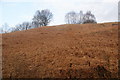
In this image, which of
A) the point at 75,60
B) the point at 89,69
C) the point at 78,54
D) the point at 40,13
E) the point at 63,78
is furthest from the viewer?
the point at 40,13

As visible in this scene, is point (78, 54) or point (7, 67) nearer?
point (7, 67)

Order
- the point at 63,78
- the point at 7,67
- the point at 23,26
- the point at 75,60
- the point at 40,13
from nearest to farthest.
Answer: the point at 63,78 < the point at 7,67 < the point at 75,60 < the point at 40,13 < the point at 23,26

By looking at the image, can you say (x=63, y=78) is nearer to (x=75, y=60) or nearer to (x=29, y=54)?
(x=75, y=60)

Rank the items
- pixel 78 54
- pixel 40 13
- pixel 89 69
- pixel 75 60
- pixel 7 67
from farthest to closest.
Result: pixel 40 13, pixel 78 54, pixel 75 60, pixel 7 67, pixel 89 69

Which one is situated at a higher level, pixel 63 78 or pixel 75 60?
pixel 75 60

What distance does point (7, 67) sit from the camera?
5246 mm

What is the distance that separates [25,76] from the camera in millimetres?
4656

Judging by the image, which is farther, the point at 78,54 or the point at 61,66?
the point at 78,54

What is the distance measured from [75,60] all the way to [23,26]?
57.9 metres

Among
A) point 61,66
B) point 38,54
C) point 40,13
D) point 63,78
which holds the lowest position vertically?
point 63,78

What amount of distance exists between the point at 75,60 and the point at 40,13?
44.6 m

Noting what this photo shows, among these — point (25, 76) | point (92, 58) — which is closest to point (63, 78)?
point (25, 76)

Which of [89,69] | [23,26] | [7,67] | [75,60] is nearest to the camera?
[89,69]

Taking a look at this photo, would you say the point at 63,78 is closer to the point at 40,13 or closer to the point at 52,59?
the point at 52,59
